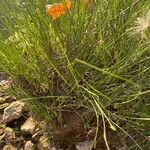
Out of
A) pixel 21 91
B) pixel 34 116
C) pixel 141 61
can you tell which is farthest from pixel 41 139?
pixel 141 61

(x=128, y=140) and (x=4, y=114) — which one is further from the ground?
(x=4, y=114)

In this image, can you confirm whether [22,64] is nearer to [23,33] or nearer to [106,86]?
[23,33]

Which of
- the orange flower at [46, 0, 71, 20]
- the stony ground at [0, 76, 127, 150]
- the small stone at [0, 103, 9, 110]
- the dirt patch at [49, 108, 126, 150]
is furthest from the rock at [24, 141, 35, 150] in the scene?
the orange flower at [46, 0, 71, 20]

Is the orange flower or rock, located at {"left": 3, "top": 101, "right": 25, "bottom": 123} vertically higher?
the orange flower

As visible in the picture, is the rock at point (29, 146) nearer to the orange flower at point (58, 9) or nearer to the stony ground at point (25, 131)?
the stony ground at point (25, 131)

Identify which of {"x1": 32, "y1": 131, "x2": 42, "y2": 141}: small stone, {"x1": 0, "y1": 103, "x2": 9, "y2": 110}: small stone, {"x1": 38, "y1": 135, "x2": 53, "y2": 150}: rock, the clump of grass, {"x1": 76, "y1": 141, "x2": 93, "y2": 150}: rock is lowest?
{"x1": 76, "y1": 141, "x2": 93, "y2": 150}: rock

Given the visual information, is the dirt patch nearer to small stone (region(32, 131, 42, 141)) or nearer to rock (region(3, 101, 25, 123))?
small stone (region(32, 131, 42, 141))

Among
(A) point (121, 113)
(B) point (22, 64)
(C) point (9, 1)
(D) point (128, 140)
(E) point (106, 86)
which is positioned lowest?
(D) point (128, 140)
